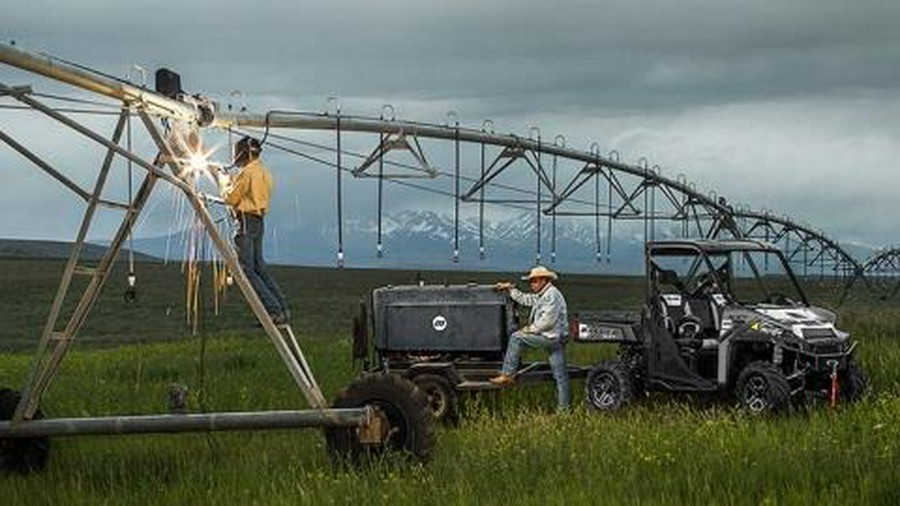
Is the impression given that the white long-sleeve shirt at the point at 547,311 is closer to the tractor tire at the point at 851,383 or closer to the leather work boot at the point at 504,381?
the leather work boot at the point at 504,381

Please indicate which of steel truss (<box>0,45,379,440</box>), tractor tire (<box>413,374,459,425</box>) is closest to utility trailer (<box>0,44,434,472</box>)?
steel truss (<box>0,45,379,440</box>)

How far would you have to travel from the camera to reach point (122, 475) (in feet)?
41.8

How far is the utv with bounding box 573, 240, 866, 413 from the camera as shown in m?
18.1

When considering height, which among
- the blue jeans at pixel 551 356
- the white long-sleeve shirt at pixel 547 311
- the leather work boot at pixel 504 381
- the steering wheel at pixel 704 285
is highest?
the steering wheel at pixel 704 285

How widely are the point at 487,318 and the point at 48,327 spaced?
8.86 metres

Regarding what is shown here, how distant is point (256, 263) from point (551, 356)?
23.4ft

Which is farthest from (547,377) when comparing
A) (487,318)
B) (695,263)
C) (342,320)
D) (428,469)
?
(342,320)

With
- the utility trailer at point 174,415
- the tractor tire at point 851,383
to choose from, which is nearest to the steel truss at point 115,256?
the utility trailer at point 174,415

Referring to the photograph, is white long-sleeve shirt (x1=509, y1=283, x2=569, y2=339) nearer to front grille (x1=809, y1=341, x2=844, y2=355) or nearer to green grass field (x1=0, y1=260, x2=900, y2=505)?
green grass field (x1=0, y1=260, x2=900, y2=505)

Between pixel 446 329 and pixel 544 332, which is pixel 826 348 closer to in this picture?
pixel 544 332

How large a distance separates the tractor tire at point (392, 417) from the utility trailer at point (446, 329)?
6767mm

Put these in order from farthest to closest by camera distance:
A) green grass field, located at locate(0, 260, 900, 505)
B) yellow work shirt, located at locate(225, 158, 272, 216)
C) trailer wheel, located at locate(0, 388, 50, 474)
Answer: trailer wheel, located at locate(0, 388, 50, 474) < yellow work shirt, located at locate(225, 158, 272, 216) < green grass field, located at locate(0, 260, 900, 505)

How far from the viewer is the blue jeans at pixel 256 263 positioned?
42.5 feet

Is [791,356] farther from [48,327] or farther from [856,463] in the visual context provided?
[48,327]
